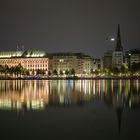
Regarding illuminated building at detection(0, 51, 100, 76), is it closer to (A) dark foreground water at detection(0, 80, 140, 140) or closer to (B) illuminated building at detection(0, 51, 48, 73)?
(B) illuminated building at detection(0, 51, 48, 73)

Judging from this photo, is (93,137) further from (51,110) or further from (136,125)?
(51,110)

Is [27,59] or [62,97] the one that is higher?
[27,59]

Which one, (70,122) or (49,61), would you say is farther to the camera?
(49,61)

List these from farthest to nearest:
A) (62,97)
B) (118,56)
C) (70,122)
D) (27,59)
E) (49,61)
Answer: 1. (118,56)
2. (27,59)
3. (49,61)
4. (62,97)
5. (70,122)

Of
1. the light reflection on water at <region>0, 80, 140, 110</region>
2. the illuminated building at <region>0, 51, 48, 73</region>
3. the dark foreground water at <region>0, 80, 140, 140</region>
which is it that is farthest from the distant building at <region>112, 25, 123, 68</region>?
the dark foreground water at <region>0, 80, 140, 140</region>

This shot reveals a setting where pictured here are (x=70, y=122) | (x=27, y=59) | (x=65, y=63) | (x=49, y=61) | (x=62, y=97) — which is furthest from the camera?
(x=27, y=59)

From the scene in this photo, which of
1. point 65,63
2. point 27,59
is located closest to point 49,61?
point 65,63

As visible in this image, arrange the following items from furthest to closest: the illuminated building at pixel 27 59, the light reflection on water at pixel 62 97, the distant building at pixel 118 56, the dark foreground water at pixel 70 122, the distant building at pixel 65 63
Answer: the distant building at pixel 118 56 → the illuminated building at pixel 27 59 → the distant building at pixel 65 63 → the light reflection on water at pixel 62 97 → the dark foreground water at pixel 70 122

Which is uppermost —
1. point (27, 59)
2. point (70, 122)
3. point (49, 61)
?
point (27, 59)

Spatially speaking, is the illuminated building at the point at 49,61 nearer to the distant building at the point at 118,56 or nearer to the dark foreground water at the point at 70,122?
the distant building at the point at 118,56

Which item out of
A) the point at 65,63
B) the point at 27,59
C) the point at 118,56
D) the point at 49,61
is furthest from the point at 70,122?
the point at 118,56

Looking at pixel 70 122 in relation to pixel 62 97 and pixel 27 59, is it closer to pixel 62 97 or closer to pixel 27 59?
pixel 62 97

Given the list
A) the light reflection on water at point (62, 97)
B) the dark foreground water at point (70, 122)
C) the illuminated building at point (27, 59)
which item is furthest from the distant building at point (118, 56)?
the dark foreground water at point (70, 122)

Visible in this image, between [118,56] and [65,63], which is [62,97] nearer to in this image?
[65,63]
